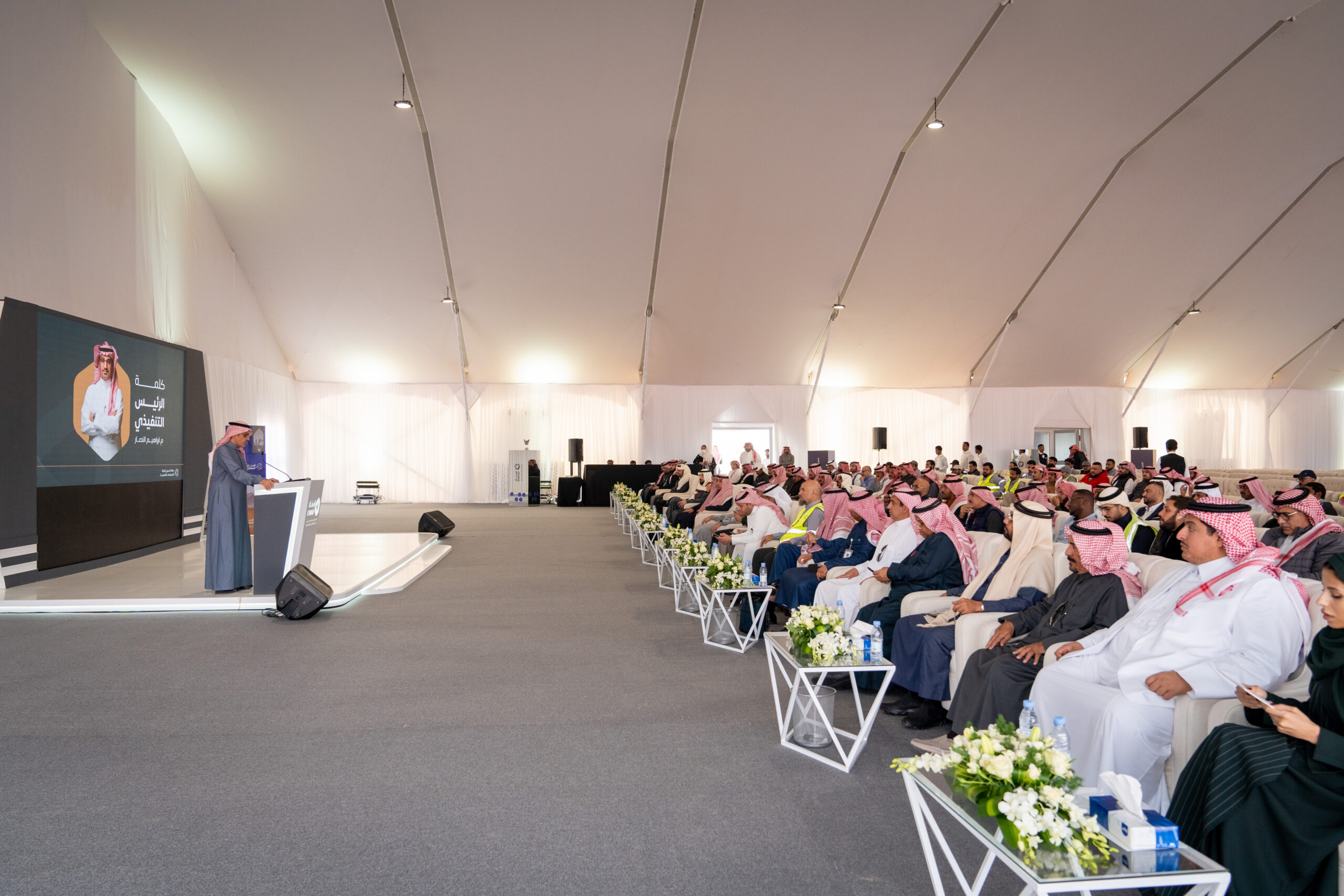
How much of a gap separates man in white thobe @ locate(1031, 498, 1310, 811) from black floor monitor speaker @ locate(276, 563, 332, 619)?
5372 millimetres

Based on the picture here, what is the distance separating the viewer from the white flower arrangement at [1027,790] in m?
1.76

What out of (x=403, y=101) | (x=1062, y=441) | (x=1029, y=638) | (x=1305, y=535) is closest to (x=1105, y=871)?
(x=1029, y=638)

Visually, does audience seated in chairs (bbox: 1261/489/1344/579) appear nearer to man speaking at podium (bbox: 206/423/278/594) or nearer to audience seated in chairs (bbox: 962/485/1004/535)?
audience seated in chairs (bbox: 962/485/1004/535)

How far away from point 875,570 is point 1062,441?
1699 centimetres

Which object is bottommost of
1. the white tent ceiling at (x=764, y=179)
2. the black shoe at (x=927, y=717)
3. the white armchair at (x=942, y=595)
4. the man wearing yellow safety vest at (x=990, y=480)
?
the black shoe at (x=927, y=717)

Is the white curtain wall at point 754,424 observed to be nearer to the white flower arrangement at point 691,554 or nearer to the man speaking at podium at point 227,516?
the man speaking at podium at point 227,516

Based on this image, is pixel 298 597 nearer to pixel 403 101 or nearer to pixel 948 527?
pixel 948 527

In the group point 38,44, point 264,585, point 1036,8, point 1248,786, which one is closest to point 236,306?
point 38,44

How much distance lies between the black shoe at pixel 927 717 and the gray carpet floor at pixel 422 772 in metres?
0.11

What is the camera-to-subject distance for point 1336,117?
41.4 ft

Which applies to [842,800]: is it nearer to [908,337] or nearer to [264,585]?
[264,585]

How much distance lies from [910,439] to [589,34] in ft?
41.4

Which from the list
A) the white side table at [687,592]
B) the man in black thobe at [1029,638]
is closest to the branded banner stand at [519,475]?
the white side table at [687,592]

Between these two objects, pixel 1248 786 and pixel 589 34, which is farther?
pixel 589 34
